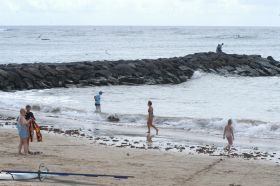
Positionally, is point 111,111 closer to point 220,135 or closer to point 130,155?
point 220,135

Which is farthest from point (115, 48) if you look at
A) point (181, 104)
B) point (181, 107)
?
point (181, 107)

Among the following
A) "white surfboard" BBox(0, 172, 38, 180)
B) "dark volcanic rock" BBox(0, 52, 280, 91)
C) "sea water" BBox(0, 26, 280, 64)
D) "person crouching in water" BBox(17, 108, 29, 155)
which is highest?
"sea water" BBox(0, 26, 280, 64)

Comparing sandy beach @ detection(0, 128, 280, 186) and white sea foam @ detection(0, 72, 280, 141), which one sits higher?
white sea foam @ detection(0, 72, 280, 141)

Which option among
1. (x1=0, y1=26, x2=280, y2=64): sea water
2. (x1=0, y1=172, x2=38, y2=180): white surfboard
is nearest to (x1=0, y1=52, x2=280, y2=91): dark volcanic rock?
(x1=0, y1=26, x2=280, y2=64): sea water

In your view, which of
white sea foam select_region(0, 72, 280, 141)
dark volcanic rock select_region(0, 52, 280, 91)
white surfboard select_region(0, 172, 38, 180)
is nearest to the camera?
white surfboard select_region(0, 172, 38, 180)

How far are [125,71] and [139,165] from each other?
2761 cm

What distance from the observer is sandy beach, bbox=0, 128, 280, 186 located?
11250 millimetres

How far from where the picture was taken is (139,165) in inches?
504

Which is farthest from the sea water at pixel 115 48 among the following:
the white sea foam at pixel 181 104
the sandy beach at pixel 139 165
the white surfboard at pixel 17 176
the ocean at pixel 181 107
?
the white surfboard at pixel 17 176

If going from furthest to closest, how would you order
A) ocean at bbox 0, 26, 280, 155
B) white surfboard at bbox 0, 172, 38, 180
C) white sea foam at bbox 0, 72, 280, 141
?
1. white sea foam at bbox 0, 72, 280, 141
2. ocean at bbox 0, 26, 280, 155
3. white surfboard at bbox 0, 172, 38, 180

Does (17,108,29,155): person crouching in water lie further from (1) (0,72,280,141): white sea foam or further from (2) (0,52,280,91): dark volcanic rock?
(2) (0,52,280,91): dark volcanic rock

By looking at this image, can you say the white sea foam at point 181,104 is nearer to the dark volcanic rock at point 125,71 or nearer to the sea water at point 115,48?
the dark volcanic rock at point 125,71

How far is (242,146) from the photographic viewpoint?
650 inches

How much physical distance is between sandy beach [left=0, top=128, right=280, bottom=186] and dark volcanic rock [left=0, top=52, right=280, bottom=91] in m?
20.2
